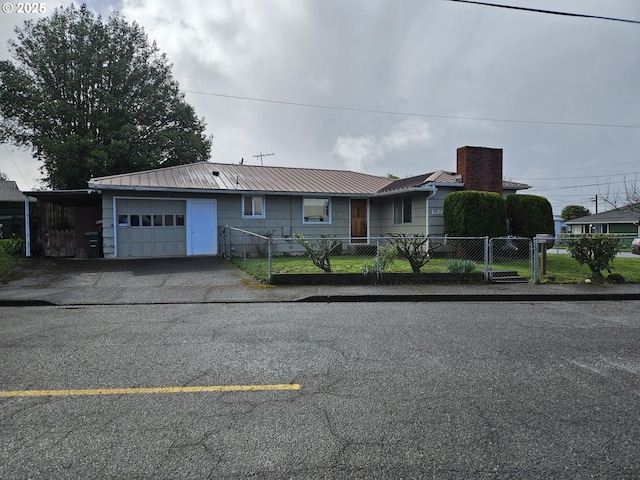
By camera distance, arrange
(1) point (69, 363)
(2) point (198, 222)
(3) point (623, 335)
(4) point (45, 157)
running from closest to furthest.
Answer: (1) point (69, 363)
(3) point (623, 335)
(2) point (198, 222)
(4) point (45, 157)

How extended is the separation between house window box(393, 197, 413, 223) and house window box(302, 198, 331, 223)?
10.0ft

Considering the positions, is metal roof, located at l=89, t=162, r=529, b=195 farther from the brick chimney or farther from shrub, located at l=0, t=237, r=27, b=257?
shrub, located at l=0, t=237, r=27, b=257

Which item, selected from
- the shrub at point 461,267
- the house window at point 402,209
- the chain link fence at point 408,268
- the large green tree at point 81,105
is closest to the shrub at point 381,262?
the chain link fence at point 408,268

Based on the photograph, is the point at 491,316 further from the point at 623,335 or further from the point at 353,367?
the point at 353,367

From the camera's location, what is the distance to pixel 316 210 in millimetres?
19141

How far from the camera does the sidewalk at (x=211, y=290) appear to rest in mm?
9195

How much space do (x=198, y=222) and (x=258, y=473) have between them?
15420 millimetres

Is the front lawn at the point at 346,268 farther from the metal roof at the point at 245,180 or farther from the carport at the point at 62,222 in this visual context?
the carport at the point at 62,222

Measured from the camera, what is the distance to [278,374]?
4.43m

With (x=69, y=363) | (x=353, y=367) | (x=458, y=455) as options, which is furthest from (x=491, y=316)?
(x=69, y=363)

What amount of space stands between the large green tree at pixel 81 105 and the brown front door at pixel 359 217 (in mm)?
15603

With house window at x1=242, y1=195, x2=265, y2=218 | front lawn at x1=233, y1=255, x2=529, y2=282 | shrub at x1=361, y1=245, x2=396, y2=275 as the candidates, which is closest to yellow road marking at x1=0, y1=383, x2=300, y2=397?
front lawn at x1=233, y1=255, x2=529, y2=282

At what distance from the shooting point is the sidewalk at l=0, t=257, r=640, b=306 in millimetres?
9195

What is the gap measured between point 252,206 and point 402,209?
22.0ft
